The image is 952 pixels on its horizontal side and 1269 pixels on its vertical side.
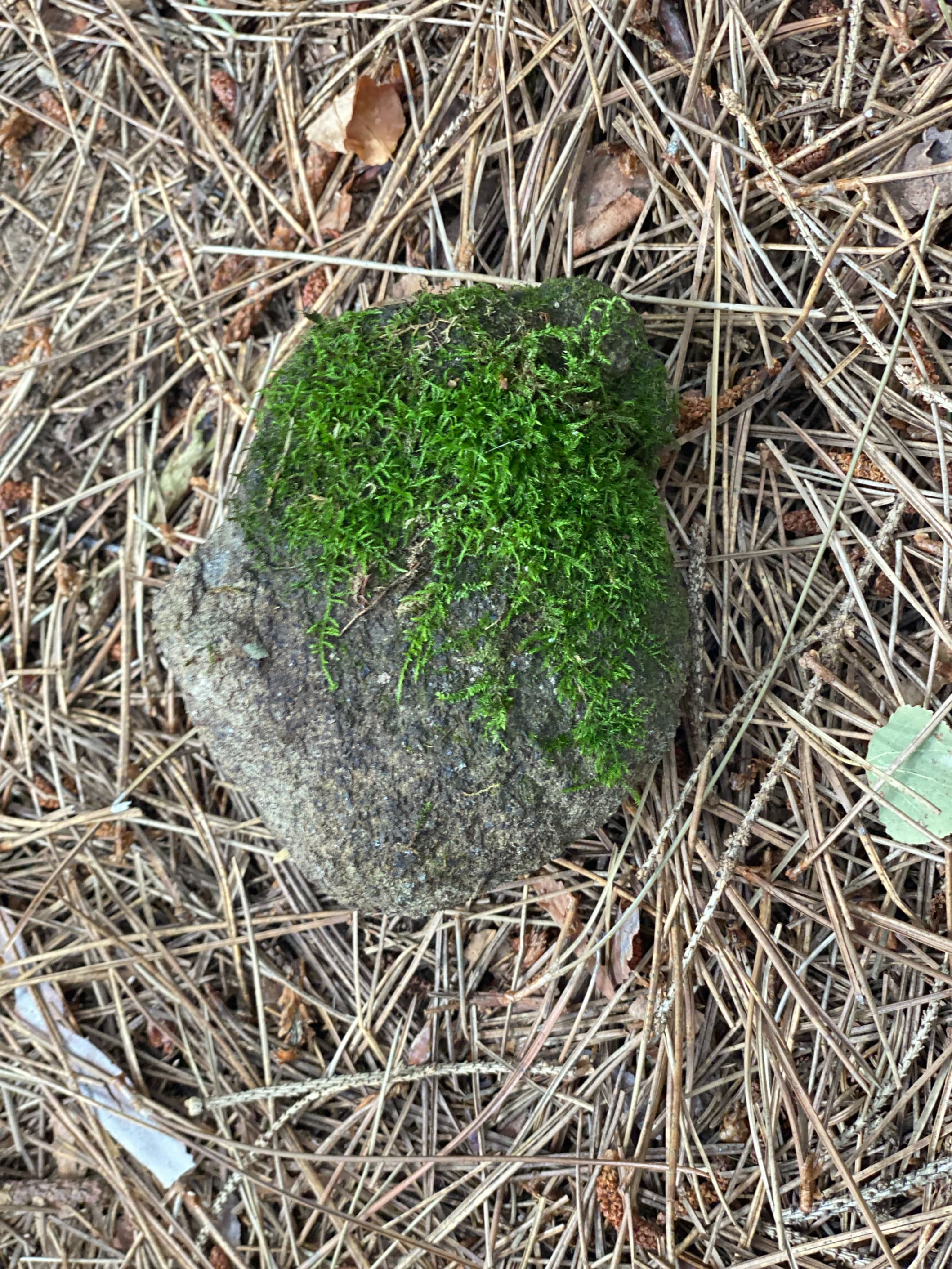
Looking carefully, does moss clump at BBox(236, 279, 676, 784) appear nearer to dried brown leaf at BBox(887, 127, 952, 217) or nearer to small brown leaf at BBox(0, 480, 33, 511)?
dried brown leaf at BBox(887, 127, 952, 217)

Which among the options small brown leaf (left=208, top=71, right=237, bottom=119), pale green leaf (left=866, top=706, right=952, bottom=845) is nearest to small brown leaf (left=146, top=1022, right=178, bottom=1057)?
pale green leaf (left=866, top=706, right=952, bottom=845)

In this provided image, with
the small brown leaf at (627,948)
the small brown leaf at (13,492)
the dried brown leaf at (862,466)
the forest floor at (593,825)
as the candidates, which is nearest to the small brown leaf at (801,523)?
the forest floor at (593,825)

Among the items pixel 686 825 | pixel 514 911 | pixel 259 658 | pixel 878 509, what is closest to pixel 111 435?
pixel 259 658

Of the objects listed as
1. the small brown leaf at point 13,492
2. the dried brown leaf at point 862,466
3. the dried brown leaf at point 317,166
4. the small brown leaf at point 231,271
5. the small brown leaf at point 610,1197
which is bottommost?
the small brown leaf at point 610,1197

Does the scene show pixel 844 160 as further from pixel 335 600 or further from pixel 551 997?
pixel 551 997

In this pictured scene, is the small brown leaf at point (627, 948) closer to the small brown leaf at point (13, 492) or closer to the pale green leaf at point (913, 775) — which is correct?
the pale green leaf at point (913, 775)
